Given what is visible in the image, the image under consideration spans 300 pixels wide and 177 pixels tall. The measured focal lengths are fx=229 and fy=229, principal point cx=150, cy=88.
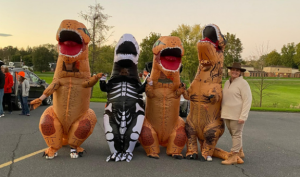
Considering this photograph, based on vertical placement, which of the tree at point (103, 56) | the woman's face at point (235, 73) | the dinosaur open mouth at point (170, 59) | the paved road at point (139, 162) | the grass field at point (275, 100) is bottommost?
the grass field at point (275, 100)

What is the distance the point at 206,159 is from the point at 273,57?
72.1 metres

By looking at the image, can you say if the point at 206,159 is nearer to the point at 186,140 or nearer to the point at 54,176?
the point at 186,140

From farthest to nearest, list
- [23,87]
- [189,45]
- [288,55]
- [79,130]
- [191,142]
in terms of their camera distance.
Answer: [288,55] < [189,45] < [23,87] < [191,142] < [79,130]

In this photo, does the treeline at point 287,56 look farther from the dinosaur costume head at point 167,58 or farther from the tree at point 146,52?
the dinosaur costume head at point 167,58

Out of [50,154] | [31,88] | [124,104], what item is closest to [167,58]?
[124,104]

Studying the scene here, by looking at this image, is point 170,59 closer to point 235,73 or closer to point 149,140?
point 235,73

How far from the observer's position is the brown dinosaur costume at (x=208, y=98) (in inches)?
174

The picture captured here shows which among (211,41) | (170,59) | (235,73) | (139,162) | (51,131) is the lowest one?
(139,162)

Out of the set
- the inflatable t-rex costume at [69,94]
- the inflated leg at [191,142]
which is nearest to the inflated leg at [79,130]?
the inflatable t-rex costume at [69,94]

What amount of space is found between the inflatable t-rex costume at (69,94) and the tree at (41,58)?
1748 inches

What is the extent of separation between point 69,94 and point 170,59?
2059 mm

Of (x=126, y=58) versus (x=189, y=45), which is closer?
(x=126, y=58)

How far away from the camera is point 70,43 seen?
14.3 feet

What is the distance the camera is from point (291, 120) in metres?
9.72
